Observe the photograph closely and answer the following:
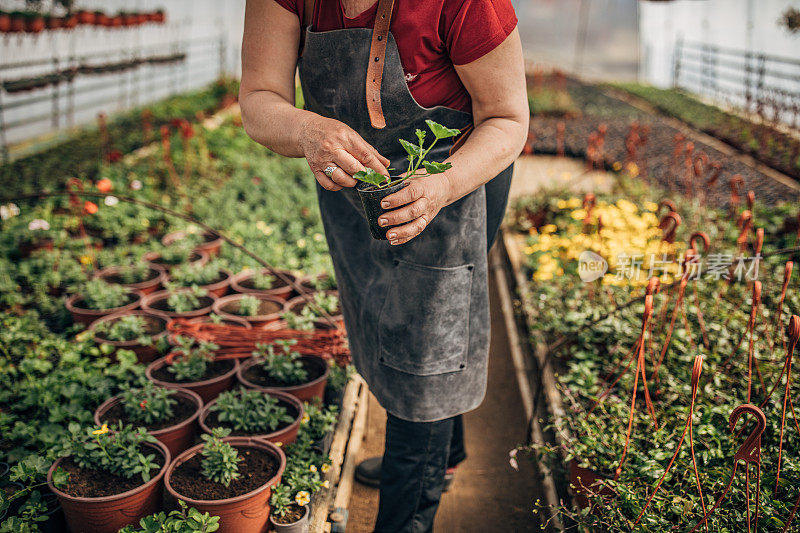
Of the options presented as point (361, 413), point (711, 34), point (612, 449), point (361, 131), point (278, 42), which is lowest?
point (361, 413)

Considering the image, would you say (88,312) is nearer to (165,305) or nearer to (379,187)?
(165,305)

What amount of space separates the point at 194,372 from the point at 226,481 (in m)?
0.58

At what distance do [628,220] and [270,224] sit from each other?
2.01 meters

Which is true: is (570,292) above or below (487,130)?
below

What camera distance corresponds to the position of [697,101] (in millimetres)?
8578

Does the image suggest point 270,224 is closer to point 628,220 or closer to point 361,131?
point 628,220

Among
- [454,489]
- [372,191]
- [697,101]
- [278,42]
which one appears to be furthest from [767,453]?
[697,101]

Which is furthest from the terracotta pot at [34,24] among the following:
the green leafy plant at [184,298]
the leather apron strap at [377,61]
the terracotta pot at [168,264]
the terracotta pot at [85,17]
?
the leather apron strap at [377,61]

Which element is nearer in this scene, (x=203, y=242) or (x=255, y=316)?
(x=255, y=316)

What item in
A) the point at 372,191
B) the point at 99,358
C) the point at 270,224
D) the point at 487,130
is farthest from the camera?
the point at 270,224

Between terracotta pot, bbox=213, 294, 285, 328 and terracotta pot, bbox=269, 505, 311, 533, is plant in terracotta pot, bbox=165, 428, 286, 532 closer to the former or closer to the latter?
terracotta pot, bbox=269, 505, 311, 533

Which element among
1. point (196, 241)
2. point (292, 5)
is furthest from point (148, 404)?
point (196, 241)

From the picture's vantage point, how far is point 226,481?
145 cm

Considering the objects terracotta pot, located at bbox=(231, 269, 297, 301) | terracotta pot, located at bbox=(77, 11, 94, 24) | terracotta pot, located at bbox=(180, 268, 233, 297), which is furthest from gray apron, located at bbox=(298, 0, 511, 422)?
terracotta pot, located at bbox=(77, 11, 94, 24)
